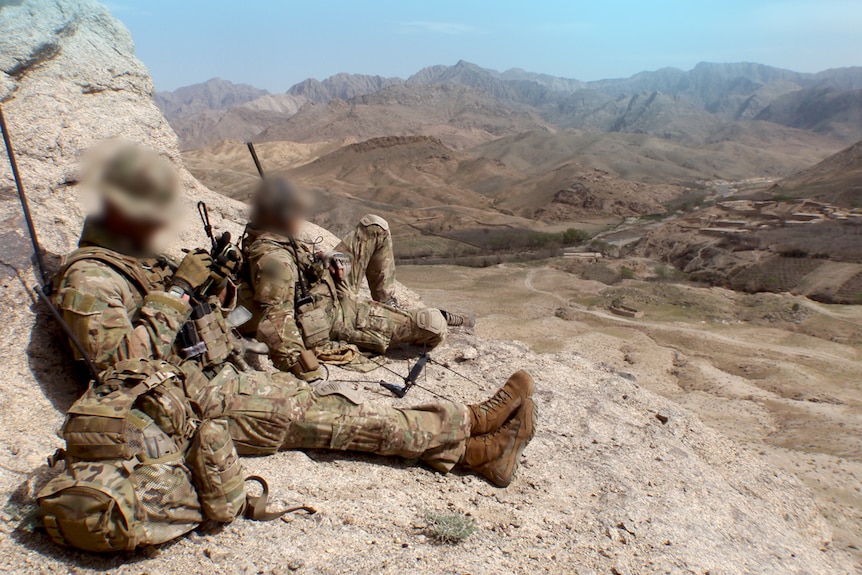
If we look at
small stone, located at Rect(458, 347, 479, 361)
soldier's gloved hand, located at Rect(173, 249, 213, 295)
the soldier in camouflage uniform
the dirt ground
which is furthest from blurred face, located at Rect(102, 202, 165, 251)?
the dirt ground

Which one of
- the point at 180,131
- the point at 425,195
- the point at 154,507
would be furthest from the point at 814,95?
the point at 154,507

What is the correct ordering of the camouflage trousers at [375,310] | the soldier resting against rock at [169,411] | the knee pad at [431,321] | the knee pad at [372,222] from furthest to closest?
the knee pad at [372,222] < the knee pad at [431,321] < the camouflage trousers at [375,310] < the soldier resting against rock at [169,411]

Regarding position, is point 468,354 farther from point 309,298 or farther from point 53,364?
point 53,364

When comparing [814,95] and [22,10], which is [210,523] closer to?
[22,10]

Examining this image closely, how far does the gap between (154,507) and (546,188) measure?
158ft

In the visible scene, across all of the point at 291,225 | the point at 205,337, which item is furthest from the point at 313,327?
the point at 205,337

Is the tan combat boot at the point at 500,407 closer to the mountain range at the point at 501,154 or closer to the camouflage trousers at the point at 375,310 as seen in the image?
the camouflage trousers at the point at 375,310

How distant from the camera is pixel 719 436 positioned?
528 cm

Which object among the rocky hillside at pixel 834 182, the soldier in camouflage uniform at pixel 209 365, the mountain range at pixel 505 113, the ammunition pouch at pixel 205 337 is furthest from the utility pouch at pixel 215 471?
the mountain range at pixel 505 113

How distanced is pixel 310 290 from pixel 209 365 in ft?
5.89

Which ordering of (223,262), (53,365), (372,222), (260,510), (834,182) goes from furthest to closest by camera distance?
(834,182) → (372,222) → (223,262) → (53,365) → (260,510)

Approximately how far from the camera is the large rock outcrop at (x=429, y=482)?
2.59 meters

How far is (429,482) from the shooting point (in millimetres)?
3426

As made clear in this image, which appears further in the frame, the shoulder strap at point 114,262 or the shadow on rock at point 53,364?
the shadow on rock at point 53,364
